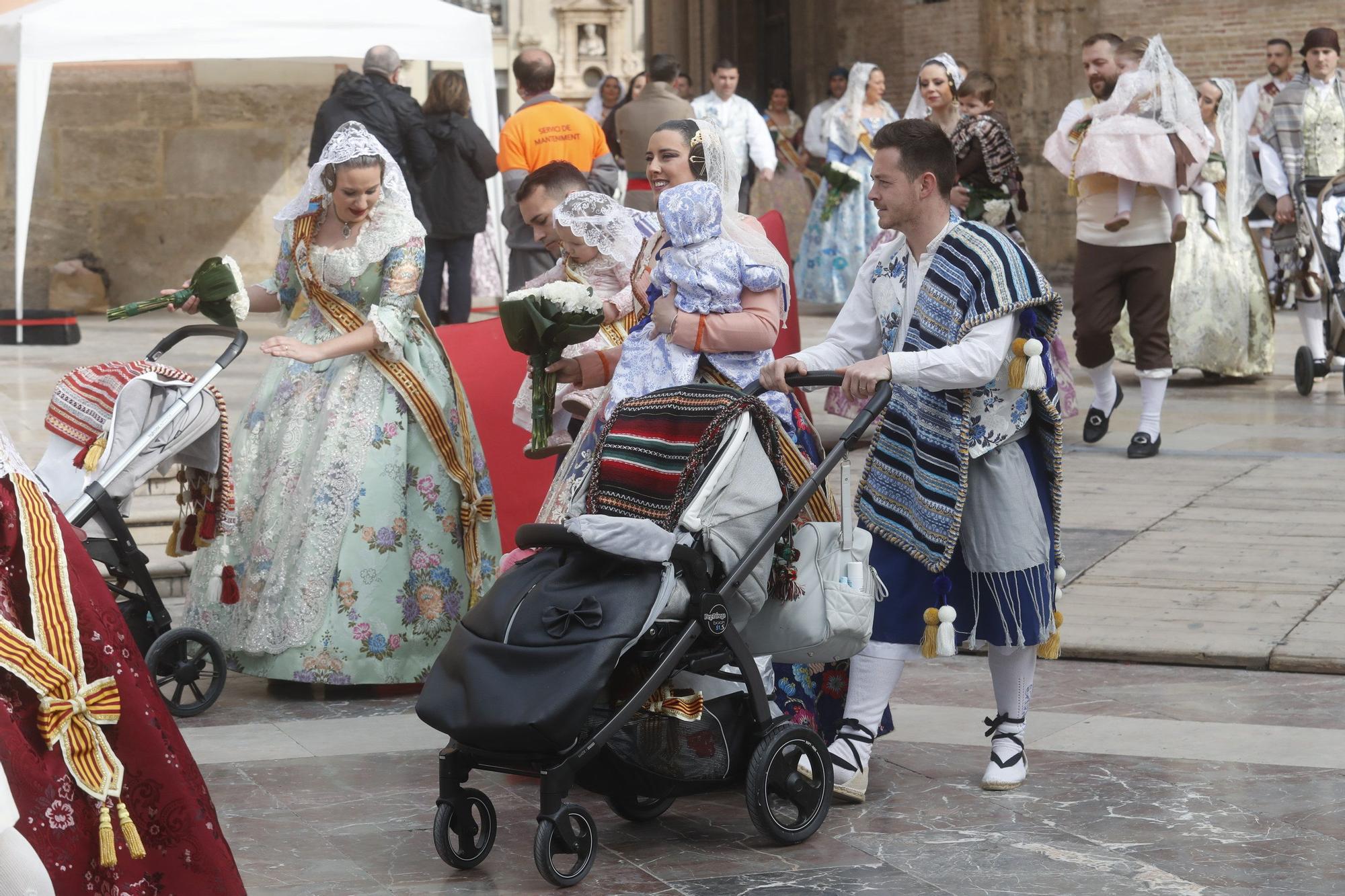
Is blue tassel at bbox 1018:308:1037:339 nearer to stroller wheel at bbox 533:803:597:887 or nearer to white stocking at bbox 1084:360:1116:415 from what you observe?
stroller wheel at bbox 533:803:597:887

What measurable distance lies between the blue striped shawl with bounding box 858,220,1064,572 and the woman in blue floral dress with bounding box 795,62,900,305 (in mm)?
11078

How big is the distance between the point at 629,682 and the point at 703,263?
47.9 inches

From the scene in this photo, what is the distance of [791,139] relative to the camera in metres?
20.2

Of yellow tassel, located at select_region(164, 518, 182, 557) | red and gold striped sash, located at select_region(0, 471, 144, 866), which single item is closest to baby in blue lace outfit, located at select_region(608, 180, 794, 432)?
yellow tassel, located at select_region(164, 518, 182, 557)

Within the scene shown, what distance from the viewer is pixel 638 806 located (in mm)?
4461

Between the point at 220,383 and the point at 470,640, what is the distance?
24.9 feet

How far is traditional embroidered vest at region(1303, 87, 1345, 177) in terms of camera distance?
41.0 feet

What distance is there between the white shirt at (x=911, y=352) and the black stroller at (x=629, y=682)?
0.13m

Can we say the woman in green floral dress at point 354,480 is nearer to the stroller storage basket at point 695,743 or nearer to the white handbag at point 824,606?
the stroller storage basket at point 695,743

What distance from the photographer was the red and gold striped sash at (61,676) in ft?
9.98

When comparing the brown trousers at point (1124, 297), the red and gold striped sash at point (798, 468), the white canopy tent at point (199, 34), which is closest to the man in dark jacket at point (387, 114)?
the white canopy tent at point (199, 34)

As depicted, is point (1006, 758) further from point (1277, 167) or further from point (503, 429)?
point (1277, 167)

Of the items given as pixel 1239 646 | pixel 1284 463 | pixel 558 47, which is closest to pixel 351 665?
pixel 1239 646


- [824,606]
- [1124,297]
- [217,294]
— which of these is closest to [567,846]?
[824,606]
